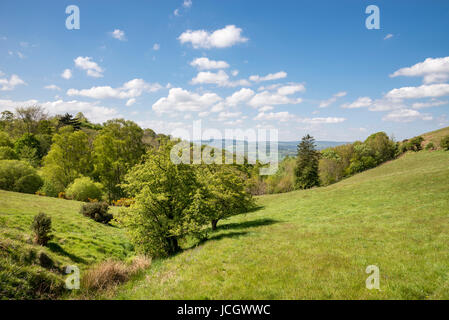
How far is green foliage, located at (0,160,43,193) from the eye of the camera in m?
35.5

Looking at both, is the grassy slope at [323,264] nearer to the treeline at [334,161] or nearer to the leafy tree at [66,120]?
the treeline at [334,161]

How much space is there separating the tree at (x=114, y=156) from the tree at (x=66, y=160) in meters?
2.55

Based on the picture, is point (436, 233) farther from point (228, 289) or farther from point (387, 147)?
point (387, 147)

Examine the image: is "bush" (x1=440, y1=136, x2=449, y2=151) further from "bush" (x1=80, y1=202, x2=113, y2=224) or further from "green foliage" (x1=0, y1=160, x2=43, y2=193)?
"green foliage" (x1=0, y1=160, x2=43, y2=193)

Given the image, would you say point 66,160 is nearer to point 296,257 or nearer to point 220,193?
point 220,193

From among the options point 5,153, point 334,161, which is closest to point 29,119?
point 5,153

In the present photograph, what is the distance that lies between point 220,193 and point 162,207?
6.49 metres

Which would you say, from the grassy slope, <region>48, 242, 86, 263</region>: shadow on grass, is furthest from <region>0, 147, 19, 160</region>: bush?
the grassy slope

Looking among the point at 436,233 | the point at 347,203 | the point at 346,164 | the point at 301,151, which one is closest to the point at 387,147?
the point at 346,164

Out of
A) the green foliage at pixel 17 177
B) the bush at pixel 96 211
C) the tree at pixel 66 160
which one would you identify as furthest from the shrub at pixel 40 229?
the tree at pixel 66 160

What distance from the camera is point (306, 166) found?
6725 centimetres

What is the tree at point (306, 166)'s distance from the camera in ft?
217

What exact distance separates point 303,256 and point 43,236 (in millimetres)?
17389

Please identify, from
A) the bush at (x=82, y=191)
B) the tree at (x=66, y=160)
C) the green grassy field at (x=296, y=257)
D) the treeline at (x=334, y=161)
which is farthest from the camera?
the treeline at (x=334, y=161)
